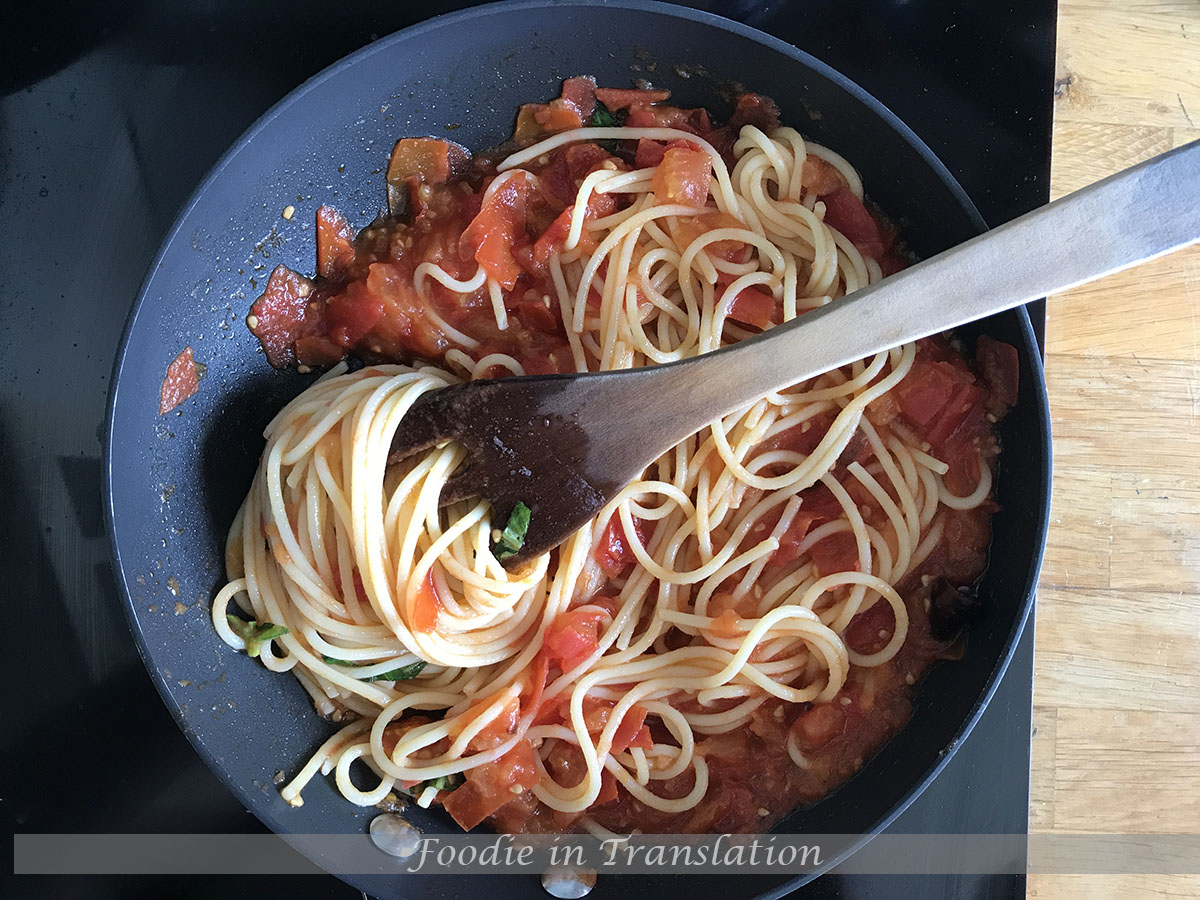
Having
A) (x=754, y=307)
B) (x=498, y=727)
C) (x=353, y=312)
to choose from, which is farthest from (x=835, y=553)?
(x=353, y=312)

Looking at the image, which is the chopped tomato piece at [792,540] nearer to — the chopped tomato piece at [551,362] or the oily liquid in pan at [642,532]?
the oily liquid in pan at [642,532]

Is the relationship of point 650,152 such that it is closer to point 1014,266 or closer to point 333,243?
point 333,243

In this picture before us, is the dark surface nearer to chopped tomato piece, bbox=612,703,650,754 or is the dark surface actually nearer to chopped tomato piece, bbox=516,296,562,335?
chopped tomato piece, bbox=612,703,650,754

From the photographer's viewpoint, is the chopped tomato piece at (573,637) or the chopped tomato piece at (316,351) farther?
the chopped tomato piece at (316,351)

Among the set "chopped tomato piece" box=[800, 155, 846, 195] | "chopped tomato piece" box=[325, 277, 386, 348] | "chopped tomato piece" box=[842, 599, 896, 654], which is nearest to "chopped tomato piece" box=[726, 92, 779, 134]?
"chopped tomato piece" box=[800, 155, 846, 195]

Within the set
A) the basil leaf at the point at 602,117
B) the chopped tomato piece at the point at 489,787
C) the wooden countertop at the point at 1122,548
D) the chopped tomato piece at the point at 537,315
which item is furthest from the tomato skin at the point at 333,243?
the wooden countertop at the point at 1122,548

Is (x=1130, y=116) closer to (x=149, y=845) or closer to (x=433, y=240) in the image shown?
(x=433, y=240)
